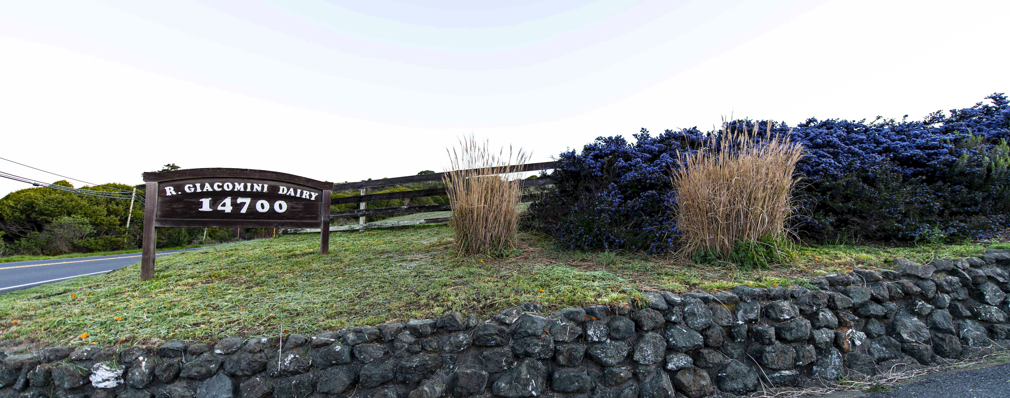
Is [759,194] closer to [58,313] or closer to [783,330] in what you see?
[783,330]

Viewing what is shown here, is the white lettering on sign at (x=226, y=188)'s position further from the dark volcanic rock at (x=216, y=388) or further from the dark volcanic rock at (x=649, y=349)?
the dark volcanic rock at (x=649, y=349)

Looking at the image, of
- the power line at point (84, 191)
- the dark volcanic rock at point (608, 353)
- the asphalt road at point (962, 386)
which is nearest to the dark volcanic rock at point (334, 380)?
the dark volcanic rock at point (608, 353)

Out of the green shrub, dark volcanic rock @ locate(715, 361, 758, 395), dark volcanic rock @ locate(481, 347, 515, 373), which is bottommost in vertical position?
dark volcanic rock @ locate(715, 361, 758, 395)

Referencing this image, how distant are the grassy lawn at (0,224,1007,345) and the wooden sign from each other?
46 cm

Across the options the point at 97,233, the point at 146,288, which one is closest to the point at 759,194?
the point at 146,288

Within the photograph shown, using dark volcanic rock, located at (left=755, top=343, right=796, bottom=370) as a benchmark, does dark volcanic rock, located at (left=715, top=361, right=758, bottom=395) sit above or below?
below

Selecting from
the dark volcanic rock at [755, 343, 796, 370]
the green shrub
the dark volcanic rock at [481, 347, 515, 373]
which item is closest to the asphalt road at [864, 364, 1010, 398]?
the dark volcanic rock at [755, 343, 796, 370]

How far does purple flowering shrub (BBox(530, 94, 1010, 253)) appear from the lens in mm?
4203

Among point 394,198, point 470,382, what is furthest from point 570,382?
point 394,198

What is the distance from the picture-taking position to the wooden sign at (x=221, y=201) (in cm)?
403

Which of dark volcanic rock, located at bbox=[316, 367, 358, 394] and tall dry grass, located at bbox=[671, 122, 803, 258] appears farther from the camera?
tall dry grass, located at bbox=[671, 122, 803, 258]

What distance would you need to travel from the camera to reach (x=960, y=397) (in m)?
2.44

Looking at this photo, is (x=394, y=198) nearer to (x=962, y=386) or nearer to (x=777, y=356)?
(x=777, y=356)

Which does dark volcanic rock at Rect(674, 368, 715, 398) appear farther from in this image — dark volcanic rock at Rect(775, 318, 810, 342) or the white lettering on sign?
the white lettering on sign
